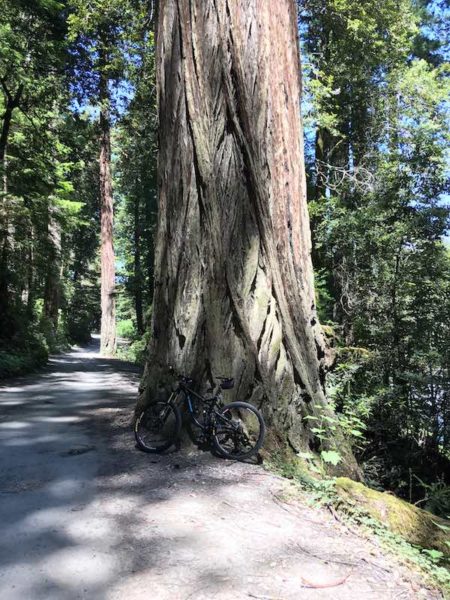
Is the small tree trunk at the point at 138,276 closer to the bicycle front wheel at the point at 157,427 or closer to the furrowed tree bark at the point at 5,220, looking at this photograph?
the furrowed tree bark at the point at 5,220

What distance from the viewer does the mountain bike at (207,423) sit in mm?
5457

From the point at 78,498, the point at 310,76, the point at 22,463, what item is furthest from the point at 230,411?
the point at 310,76

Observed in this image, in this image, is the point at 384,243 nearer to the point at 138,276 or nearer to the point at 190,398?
the point at 190,398

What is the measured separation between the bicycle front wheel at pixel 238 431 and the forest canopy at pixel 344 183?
0.32 m

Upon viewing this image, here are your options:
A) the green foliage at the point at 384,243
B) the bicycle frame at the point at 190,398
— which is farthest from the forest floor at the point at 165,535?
the green foliage at the point at 384,243

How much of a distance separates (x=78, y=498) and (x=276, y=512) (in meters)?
1.68

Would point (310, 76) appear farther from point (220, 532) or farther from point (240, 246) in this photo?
point (220, 532)

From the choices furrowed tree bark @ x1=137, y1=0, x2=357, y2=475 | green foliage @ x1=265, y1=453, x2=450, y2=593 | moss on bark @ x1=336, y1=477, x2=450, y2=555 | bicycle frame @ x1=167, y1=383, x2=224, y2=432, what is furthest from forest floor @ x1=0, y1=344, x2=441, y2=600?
furrowed tree bark @ x1=137, y1=0, x2=357, y2=475

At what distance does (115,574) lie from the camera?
313 centimetres

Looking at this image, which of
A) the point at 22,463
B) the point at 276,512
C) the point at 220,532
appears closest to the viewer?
the point at 220,532

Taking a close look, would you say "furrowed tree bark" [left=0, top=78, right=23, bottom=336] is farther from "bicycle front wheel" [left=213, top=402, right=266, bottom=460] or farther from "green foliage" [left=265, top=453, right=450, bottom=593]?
"green foliage" [left=265, top=453, right=450, bottom=593]

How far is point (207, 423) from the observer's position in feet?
18.2

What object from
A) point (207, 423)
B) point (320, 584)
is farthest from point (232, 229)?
point (320, 584)

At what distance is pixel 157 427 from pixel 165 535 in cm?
234
